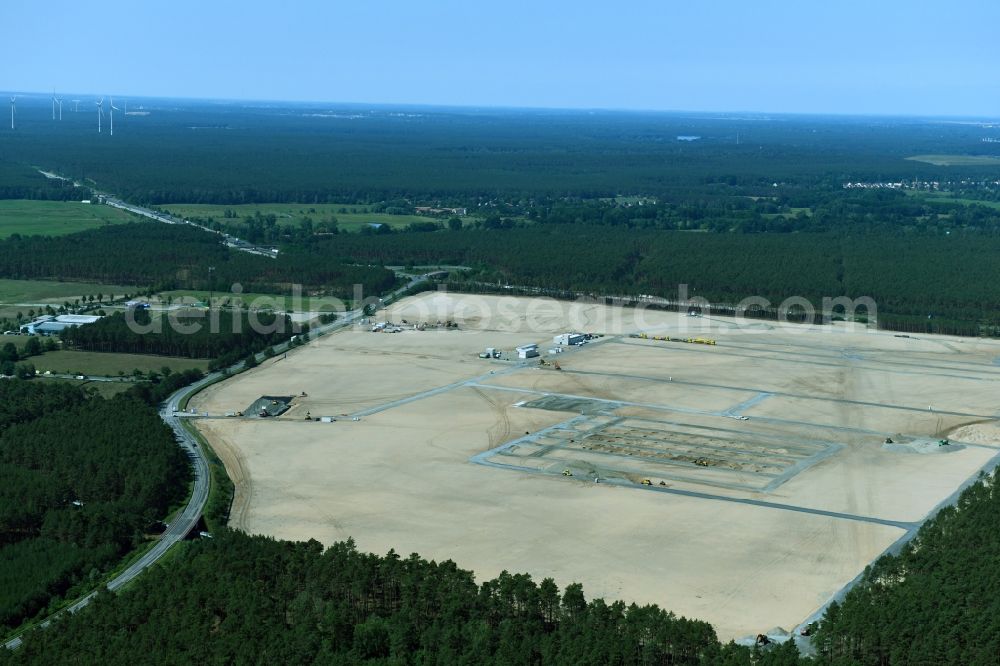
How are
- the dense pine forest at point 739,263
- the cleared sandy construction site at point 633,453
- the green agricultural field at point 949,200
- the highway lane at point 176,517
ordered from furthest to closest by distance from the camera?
1. the green agricultural field at point 949,200
2. the dense pine forest at point 739,263
3. the cleared sandy construction site at point 633,453
4. the highway lane at point 176,517

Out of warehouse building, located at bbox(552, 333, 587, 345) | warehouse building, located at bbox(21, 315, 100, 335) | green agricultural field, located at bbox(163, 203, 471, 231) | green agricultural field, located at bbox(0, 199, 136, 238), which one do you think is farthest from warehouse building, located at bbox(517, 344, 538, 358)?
green agricultural field, located at bbox(0, 199, 136, 238)

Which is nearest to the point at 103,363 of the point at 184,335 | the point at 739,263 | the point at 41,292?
the point at 184,335

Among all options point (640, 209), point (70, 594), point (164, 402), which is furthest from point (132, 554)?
point (640, 209)

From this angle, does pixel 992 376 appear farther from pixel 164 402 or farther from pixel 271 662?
pixel 271 662

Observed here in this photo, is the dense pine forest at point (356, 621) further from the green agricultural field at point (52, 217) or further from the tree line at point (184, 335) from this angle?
the green agricultural field at point (52, 217)

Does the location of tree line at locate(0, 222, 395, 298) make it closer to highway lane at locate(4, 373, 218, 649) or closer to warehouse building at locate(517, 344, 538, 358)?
warehouse building at locate(517, 344, 538, 358)

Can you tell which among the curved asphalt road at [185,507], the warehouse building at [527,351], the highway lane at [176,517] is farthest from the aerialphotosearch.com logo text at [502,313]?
the highway lane at [176,517]
